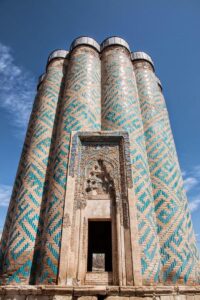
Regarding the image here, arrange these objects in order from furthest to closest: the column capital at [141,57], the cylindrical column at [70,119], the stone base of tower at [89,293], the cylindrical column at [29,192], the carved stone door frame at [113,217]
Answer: the column capital at [141,57]
the cylindrical column at [29,192]
the cylindrical column at [70,119]
the carved stone door frame at [113,217]
the stone base of tower at [89,293]

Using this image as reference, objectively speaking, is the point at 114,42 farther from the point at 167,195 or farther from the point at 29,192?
the point at 29,192

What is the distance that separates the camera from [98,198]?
4.61 meters

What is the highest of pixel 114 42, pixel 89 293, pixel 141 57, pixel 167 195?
pixel 114 42

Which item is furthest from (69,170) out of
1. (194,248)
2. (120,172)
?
(194,248)

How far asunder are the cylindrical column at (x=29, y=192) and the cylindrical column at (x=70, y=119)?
0.38 meters

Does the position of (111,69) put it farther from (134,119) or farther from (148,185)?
(148,185)

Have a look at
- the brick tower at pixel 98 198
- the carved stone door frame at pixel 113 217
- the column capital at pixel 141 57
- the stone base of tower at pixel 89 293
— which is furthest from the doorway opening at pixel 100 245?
the column capital at pixel 141 57

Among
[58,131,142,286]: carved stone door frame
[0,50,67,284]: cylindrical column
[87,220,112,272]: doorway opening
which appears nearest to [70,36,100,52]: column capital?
[0,50,67,284]: cylindrical column

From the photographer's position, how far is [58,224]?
4219mm

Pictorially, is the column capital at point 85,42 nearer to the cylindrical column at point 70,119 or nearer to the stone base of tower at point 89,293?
the cylindrical column at point 70,119

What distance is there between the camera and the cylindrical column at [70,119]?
402cm

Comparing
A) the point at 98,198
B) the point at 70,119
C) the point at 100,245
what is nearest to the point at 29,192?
the point at 98,198

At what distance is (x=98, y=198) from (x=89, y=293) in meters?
1.80

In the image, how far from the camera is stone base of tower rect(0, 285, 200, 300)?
3203mm
